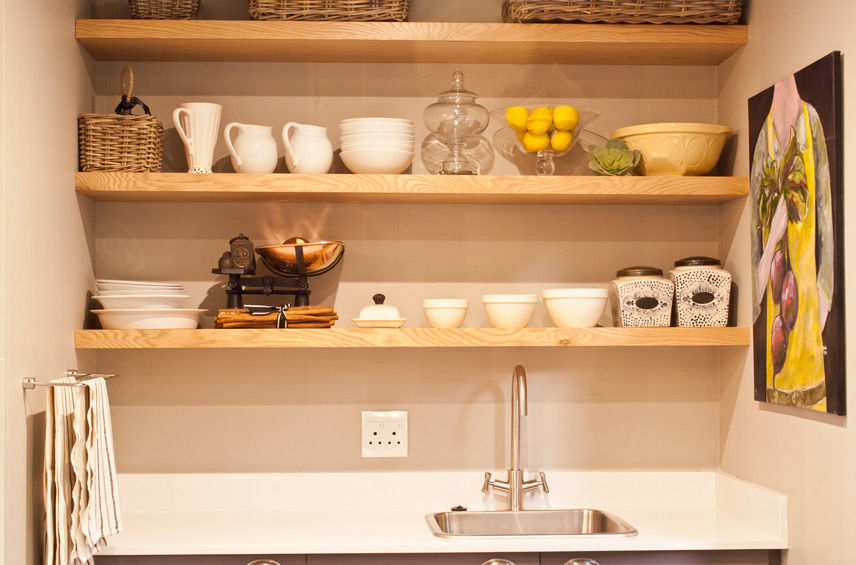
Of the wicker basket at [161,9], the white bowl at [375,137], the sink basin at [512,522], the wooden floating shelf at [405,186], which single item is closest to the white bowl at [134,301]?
the wooden floating shelf at [405,186]

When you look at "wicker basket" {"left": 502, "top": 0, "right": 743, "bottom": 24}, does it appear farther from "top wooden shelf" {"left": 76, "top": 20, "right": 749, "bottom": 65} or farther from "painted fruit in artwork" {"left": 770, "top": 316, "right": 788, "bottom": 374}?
"painted fruit in artwork" {"left": 770, "top": 316, "right": 788, "bottom": 374}

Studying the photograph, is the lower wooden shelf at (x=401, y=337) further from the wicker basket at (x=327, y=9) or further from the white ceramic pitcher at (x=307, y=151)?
the wicker basket at (x=327, y=9)

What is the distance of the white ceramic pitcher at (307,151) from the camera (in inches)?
78.7

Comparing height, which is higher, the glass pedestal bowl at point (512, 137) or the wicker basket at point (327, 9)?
the wicker basket at point (327, 9)

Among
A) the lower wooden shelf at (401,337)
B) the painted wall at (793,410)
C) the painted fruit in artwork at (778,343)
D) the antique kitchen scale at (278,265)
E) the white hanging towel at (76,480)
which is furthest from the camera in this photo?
the antique kitchen scale at (278,265)

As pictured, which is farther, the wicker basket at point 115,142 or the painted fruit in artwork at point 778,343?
the wicker basket at point 115,142

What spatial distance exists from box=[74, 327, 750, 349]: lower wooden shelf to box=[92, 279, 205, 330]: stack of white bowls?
0.15 feet

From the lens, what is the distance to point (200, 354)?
2.15 meters

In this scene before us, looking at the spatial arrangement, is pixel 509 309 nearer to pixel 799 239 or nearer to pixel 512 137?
pixel 512 137

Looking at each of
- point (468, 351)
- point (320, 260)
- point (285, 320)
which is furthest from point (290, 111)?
point (468, 351)

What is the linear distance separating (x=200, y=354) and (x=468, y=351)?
70 centimetres

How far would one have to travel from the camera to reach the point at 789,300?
1766 millimetres

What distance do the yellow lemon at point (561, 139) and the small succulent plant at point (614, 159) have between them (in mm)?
77

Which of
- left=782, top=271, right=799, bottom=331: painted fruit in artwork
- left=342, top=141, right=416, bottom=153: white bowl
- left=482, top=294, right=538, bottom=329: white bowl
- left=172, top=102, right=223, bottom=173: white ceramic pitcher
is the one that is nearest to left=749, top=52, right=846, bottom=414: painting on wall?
left=782, top=271, right=799, bottom=331: painted fruit in artwork
